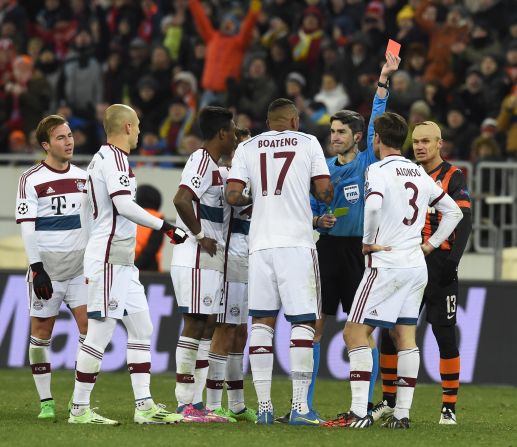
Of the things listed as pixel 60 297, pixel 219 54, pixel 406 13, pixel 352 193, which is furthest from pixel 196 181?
pixel 406 13

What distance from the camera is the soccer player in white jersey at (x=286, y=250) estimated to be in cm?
1045

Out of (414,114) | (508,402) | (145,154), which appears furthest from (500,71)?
(508,402)

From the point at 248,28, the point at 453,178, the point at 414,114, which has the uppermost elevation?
the point at 248,28

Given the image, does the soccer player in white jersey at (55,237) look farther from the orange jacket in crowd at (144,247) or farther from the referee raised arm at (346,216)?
the orange jacket in crowd at (144,247)

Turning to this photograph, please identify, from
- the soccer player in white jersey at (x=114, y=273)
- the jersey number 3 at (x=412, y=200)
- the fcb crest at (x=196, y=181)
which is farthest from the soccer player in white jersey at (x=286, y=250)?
the soccer player in white jersey at (x=114, y=273)

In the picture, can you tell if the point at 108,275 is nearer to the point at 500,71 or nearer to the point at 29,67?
the point at 500,71

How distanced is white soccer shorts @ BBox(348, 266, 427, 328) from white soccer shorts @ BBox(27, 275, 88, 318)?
2.37 meters

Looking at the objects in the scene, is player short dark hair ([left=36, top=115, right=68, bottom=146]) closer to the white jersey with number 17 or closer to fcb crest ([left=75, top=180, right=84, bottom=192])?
fcb crest ([left=75, top=180, right=84, bottom=192])

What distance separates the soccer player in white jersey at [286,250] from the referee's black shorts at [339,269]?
0.69 m

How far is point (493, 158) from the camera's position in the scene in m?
17.7

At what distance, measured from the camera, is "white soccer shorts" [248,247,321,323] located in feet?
34.3

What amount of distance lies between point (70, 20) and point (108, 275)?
15.4 m

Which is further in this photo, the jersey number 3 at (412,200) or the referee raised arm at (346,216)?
the referee raised arm at (346,216)

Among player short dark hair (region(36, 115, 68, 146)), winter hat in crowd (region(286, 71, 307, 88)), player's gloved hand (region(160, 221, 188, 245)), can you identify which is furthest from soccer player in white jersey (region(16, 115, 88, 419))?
winter hat in crowd (region(286, 71, 307, 88))
